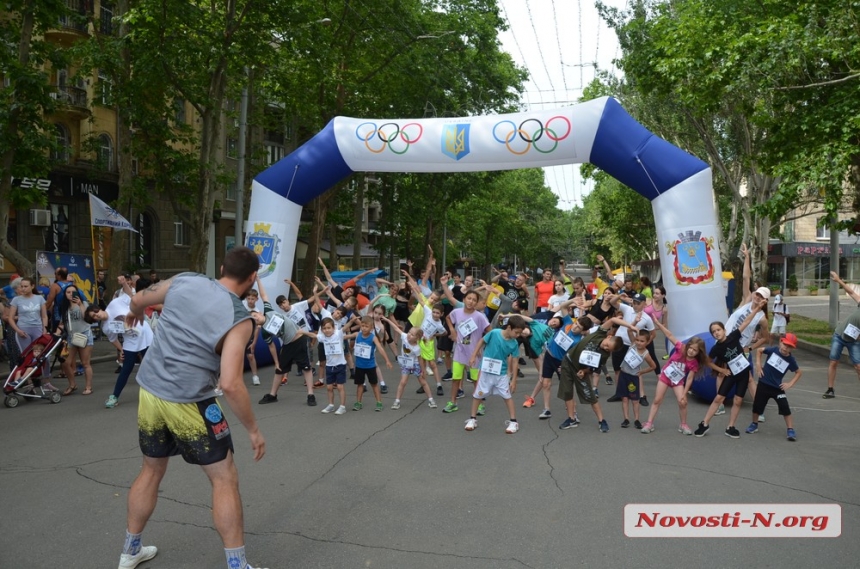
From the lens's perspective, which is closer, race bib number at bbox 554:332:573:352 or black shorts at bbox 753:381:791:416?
black shorts at bbox 753:381:791:416

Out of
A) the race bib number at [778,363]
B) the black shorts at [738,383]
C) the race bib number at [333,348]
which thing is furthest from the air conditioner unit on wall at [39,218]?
the race bib number at [778,363]

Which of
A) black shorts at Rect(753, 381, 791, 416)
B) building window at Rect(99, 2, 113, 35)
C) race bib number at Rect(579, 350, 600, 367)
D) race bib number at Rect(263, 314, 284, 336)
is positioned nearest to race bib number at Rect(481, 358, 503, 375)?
race bib number at Rect(579, 350, 600, 367)

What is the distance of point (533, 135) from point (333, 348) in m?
5.53

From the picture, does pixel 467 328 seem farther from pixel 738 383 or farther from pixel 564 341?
pixel 738 383

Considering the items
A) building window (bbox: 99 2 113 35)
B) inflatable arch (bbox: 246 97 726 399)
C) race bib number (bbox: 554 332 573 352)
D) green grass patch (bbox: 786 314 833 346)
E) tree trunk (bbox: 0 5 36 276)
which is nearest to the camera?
race bib number (bbox: 554 332 573 352)

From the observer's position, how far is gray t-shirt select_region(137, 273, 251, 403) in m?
3.85

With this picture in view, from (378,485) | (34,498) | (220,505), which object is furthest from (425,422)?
(220,505)

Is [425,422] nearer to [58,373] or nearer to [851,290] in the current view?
[851,290]

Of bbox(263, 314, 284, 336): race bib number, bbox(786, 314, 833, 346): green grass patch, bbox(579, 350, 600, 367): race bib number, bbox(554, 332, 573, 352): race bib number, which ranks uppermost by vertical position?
bbox(263, 314, 284, 336): race bib number

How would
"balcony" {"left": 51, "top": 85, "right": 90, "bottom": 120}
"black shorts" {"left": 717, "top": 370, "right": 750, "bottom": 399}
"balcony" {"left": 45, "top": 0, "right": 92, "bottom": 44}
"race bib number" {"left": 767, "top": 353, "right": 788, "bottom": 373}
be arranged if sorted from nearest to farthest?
"race bib number" {"left": 767, "top": 353, "right": 788, "bottom": 373} < "black shorts" {"left": 717, "top": 370, "right": 750, "bottom": 399} < "balcony" {"left": 51, "top": 85, "right": 90, "bottom": 120} < "balcony" {"left": 45, "top": 0, "right": 92, "bottom": 44}

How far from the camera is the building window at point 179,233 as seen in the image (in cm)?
2977

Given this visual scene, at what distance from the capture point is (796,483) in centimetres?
606

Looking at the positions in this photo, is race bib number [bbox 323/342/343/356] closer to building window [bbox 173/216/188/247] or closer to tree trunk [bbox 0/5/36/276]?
tree trunk [bbox 0/5/36/276]

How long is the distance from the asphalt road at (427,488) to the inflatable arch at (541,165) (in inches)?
107
